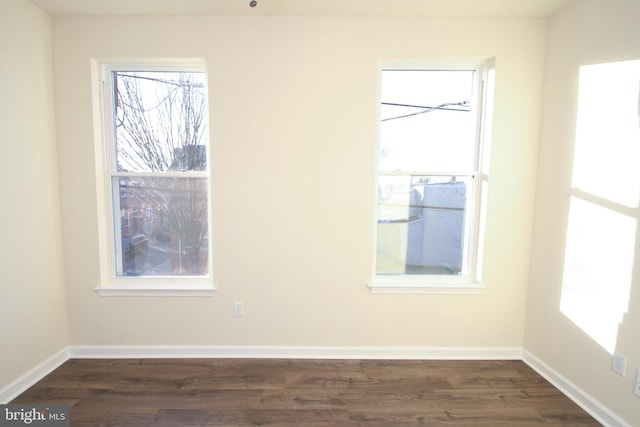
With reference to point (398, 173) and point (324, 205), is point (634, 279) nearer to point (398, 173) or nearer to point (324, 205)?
point (398, 173)

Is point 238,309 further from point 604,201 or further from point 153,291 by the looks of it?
point 604,201

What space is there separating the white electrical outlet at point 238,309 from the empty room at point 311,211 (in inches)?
0.5

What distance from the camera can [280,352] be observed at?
2.15 meters

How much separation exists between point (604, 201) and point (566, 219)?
26 centimetres

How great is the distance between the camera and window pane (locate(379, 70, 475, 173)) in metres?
2.12

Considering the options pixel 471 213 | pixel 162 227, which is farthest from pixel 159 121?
pixel 471 213

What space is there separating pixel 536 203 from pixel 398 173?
1.09 metres

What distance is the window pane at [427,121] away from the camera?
2.12m

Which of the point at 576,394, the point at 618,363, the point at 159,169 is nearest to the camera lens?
the point at 618,363

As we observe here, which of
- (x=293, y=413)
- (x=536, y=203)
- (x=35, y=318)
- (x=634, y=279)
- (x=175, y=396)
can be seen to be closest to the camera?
(x=634, y=279)

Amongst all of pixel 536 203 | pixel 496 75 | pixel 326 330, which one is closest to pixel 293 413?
pixel 326 330

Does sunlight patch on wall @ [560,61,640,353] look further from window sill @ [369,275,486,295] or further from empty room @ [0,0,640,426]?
window sill @ [369,275,486,295]

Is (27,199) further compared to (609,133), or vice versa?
(27,199)

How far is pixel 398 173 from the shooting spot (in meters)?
2.13
